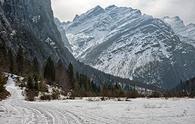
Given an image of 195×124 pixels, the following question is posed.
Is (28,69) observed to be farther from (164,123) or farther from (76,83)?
(164,123)

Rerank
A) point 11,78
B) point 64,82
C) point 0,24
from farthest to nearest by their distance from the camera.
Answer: point 0,24, point 64,82, point 11,78

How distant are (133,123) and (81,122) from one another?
11.1 feet

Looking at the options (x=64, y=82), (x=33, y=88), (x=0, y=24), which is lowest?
(x=33, y=88)

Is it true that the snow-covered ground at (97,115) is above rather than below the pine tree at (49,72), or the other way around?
below

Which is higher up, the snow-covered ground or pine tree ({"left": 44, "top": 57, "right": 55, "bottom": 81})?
pine tree ({"left": 44, "top": 57, "right": 55, "bottom": 81})

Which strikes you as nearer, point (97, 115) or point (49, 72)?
point (97, 115)

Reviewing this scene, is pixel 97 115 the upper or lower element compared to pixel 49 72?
lower

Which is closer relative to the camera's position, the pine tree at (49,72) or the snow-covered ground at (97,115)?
the snow-covered ground at (97,115)

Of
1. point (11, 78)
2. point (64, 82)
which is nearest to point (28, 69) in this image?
point (64, 82)

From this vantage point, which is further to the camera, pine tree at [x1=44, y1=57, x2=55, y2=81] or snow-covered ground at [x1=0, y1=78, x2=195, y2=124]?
pine tree at [x1=44, y1=57, x2=55, y2=81]

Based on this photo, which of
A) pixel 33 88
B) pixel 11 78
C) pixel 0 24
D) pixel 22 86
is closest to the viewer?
pixel 33 88

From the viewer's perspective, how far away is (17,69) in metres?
128

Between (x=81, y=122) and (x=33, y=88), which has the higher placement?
(x=33, y=88)

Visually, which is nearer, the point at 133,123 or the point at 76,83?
the point at 133,123
